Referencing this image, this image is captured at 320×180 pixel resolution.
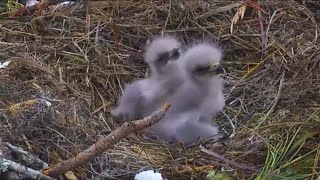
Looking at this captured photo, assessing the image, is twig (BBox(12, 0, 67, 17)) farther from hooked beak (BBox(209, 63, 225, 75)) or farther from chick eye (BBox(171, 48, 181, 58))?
hooked beak (BBox(209, 63, 225, 75))

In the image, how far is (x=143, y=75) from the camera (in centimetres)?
414

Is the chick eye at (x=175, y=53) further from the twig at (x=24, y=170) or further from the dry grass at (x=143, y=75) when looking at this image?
the twig at (x=24, y=170)

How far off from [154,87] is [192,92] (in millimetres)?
201

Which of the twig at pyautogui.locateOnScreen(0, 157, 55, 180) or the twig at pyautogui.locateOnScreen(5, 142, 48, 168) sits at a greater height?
the twig at pyautogui.locateOnScreen(5, 142, 48, 168)

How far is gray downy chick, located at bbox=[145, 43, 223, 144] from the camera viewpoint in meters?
3.61

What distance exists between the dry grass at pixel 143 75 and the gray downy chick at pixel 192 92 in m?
0.12

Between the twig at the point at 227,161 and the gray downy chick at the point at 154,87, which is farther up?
the gray downy chick at the point at 154,87

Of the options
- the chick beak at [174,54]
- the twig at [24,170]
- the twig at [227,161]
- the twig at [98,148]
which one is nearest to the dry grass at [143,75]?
the twig at [227,161]

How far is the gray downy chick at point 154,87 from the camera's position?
371cm

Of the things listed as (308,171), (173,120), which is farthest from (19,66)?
(308,171)

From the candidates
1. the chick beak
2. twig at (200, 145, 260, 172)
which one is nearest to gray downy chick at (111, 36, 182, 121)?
the chick beak

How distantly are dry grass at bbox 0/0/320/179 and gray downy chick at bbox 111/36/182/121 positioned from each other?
0.37ft

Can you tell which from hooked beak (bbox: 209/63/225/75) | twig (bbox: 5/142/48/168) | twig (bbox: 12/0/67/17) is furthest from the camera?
twig (bbox: 12/0/67/17)

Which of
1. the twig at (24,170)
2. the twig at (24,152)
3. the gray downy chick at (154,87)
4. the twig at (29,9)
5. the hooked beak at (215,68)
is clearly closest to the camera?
the twig at (24,170)
